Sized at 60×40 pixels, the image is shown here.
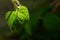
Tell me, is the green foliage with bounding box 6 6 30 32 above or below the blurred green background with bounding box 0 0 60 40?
below

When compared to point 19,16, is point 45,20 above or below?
above

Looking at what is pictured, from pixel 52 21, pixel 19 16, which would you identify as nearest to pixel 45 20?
pixel 52 21

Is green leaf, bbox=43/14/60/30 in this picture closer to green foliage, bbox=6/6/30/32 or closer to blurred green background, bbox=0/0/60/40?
blurred green background, bbox=0/0/60/40

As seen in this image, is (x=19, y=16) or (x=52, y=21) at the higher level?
(x=52, y=21)

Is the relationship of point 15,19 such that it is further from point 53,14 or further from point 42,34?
point 42,34

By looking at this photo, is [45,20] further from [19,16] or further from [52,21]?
[19,16]

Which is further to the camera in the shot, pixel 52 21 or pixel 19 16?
pixel 52 21

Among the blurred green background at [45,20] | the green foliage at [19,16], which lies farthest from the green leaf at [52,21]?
the green foliage at [19,16]

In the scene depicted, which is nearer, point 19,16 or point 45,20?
point 19,16

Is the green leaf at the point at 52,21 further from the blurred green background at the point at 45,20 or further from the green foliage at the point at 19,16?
the green foliage at the point at 19,16

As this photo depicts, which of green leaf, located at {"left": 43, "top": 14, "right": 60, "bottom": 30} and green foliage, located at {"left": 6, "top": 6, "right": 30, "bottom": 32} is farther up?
green leaf, located at {"left": 43, "top": 14, "right": 60, "bottom": 30}

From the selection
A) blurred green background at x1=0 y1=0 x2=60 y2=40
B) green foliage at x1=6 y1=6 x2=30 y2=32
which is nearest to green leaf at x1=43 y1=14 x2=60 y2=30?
blurred green background at x1=0 y1=0 x2=60 y2=40

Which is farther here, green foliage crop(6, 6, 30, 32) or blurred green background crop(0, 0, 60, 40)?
blurred green background crop(0, 0, 60, 40)
